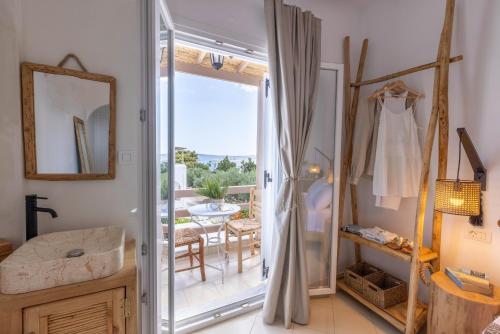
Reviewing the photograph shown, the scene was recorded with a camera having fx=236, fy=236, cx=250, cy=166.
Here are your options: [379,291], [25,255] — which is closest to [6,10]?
[25,255]

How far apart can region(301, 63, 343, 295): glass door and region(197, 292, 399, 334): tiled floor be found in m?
0.19

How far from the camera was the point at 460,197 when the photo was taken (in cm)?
143

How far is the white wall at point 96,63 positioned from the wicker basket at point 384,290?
1.91 metres

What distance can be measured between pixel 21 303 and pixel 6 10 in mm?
1272

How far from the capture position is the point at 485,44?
5.17 feet

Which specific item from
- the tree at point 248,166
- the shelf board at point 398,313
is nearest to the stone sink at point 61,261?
the shelf board at point 398,313

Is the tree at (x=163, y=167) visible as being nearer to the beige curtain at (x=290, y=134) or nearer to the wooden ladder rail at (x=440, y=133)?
the beige curtain at (x=290, y=134)

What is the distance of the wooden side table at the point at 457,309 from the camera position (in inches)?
50.8

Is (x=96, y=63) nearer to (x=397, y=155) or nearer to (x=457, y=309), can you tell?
(x=397, y=155)

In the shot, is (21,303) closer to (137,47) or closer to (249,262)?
(137,47)

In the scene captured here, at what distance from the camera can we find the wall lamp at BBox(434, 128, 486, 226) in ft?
4.61

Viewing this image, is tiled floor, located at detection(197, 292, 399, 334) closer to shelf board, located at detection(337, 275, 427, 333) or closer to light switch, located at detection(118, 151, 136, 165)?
shelf board, located at detection(337, 275, 427, 333)

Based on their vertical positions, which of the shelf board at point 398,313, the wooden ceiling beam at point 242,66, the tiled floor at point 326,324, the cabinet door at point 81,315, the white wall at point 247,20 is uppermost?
the wooden ceiling beam at point 242,66

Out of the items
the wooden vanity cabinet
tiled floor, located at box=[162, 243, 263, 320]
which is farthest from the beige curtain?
the wooden vanity cabinet
